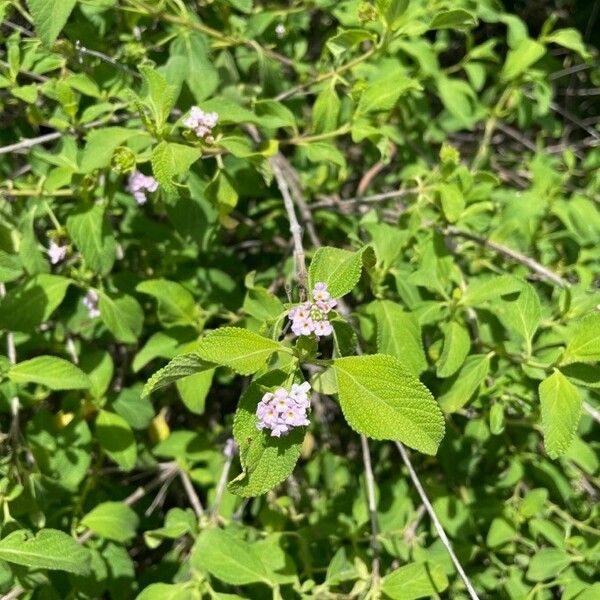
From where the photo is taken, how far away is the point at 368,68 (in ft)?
7.90

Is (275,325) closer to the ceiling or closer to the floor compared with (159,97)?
closer to the floor

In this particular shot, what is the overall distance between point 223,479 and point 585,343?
3.60 feet

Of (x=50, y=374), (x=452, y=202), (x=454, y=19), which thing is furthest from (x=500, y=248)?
(x=50, y=374)

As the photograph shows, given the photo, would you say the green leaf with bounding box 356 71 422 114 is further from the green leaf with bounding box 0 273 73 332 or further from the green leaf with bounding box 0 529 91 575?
the green leaf with bounding box 0 529 91 575

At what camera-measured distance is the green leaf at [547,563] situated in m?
1.97

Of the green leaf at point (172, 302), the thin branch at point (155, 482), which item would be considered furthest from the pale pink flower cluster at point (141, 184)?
the thin branch at point (155, 482)

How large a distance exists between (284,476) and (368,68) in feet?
5.07

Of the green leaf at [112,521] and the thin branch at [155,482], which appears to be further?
the thin branch at [155,482]

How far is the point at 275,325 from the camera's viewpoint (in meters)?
1.42

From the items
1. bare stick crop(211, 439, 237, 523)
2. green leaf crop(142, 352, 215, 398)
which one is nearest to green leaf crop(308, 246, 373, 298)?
green leaf crop(142, 352, 215, 398)

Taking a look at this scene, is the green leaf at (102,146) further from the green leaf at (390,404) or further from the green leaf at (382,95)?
the green leaf at (390,404)

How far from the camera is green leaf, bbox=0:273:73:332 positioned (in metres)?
1.92

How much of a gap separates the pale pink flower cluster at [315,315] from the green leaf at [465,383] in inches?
21.8

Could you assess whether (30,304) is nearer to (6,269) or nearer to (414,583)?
(6,269)
